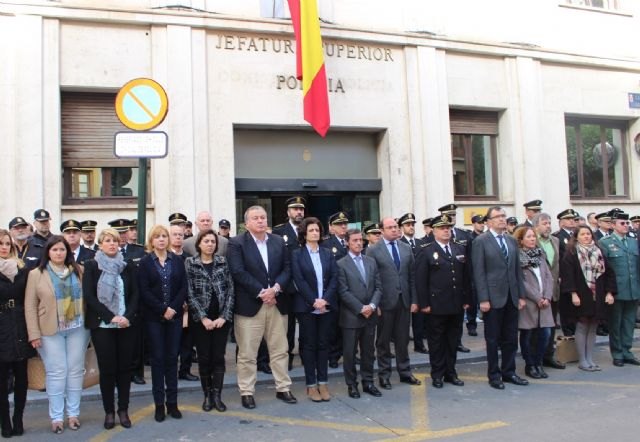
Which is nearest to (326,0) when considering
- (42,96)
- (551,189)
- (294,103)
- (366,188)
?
(294,103)

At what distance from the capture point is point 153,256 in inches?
229

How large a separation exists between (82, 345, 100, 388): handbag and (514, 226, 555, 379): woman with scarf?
4900 millimetres

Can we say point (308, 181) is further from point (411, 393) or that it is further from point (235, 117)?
point (411, 393)

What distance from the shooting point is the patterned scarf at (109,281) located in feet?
17.8

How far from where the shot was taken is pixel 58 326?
5.41 metres

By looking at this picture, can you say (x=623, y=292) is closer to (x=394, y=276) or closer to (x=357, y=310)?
(x=394, y=276)

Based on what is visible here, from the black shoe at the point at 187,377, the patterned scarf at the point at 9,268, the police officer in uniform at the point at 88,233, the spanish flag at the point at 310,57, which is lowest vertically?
the black shoe at the point at 187,377

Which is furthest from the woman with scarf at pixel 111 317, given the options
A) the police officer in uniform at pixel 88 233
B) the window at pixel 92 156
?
the window at pixel 92 156

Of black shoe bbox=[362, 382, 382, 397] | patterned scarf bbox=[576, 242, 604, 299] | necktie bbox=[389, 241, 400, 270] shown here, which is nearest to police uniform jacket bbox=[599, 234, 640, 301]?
Result: patterned scarf bbox=[576, 242, 604, 299]

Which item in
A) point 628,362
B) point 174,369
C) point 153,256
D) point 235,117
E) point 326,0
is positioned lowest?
point 628,362

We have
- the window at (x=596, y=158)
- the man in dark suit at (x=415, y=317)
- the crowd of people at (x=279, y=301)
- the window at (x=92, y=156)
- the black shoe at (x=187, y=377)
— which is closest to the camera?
the crowd of people at (x=279, y=301)

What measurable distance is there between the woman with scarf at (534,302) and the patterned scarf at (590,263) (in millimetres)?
667

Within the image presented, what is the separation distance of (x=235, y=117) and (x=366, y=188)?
3.15m

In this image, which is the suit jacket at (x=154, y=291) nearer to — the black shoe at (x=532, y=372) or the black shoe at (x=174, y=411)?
the black shoe at (x=174, y=411)
